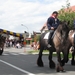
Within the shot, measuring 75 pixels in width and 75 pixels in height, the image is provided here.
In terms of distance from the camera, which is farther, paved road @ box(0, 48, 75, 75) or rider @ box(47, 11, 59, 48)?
rider @ box(47, 11, 59, 48)

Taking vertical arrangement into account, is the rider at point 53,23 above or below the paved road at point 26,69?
above

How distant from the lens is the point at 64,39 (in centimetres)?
1136

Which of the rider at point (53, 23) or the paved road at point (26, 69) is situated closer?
the paved road at point (26, 69)

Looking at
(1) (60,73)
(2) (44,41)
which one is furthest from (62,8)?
Answer: (1) (60,73)

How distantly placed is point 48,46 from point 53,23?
1108mm

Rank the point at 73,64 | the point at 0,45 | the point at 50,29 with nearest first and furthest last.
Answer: the point at 50,29 < the point at 73,64 < the point at 0,45

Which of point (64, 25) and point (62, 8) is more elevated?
point (62, 8)

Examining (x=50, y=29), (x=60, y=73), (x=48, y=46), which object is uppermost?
(x=50, y=29)

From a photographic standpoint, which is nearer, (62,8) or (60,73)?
(60,73)

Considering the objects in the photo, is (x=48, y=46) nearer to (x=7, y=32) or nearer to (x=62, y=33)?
(x=62, y=33)

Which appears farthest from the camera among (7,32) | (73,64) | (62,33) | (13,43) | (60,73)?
(13,43)

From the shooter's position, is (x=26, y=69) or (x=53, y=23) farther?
(x=53, y=23)

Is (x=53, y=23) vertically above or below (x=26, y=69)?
above

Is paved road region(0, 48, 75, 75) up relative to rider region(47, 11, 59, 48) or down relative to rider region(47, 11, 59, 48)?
down
